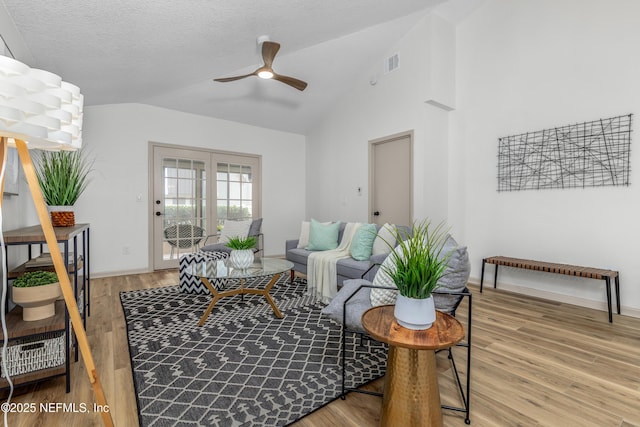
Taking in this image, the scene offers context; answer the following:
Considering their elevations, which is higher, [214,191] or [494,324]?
[214,191]

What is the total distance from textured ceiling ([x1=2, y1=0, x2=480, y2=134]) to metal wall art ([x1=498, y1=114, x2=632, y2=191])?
2050mm

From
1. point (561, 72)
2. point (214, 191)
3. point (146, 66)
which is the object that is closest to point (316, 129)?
point (214, 191)

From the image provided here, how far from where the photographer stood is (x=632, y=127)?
2.97 metres

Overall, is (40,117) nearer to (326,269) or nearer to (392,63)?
(326,269)

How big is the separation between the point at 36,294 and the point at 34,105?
1200 millimetres

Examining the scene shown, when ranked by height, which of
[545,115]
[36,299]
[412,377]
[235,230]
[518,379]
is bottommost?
[518,379]

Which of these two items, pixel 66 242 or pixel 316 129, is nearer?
pixel 66 242

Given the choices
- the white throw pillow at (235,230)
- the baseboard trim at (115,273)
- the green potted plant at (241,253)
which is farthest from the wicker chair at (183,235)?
the green potted plant at (241,253)

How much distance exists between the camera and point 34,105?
1.13 meters

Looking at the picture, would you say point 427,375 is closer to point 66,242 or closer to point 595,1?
point 66,242

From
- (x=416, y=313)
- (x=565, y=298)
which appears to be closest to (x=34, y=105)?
(x=416, y=313)

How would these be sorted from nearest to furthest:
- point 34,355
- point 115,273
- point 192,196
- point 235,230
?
point 34,355 → point 115,273 → point 235,230 → point 192,196

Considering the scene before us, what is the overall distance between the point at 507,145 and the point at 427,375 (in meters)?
3.56

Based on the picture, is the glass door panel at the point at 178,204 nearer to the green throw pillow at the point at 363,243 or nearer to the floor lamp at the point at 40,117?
the green throw pillow at the point at 363,243
